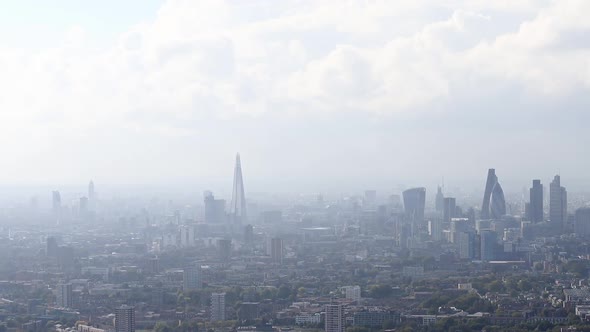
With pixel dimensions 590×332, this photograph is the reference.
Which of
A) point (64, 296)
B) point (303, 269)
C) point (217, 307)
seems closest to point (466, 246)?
point (303, 269)

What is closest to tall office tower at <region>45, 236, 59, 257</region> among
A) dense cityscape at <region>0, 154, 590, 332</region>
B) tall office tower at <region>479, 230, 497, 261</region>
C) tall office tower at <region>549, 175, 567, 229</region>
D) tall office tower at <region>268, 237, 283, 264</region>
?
dense cityscape at <region>0, 154, 590, 332</region>

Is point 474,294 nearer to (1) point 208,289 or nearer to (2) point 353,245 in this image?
(1) point 208,289

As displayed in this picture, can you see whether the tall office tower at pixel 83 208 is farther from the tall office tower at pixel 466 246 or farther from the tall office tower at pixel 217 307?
the tall office tower at pixel 217 307

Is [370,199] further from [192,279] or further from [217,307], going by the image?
[217,307]

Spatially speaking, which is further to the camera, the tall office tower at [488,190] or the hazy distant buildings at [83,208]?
the hazy distant buildings at [83,208]

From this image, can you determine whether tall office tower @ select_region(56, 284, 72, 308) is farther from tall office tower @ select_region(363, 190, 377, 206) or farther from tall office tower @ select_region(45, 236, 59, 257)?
tall office tower @ select_region(363, 190, 377, 206)

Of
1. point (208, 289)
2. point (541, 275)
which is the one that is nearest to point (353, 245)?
point (541, 275)

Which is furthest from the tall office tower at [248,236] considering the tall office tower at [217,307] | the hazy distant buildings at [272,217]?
the tall office tower at [217,307]
